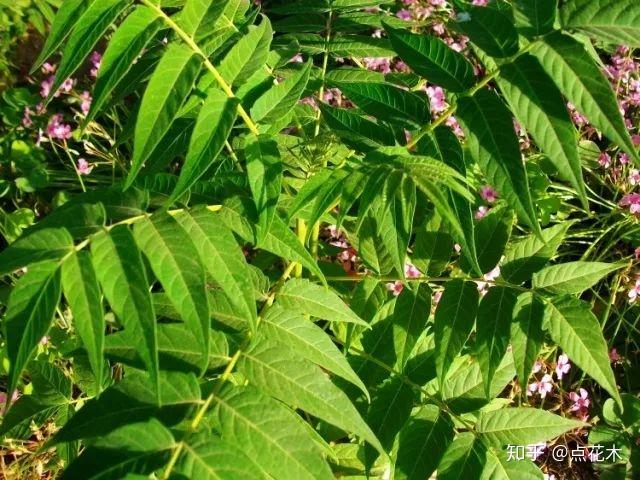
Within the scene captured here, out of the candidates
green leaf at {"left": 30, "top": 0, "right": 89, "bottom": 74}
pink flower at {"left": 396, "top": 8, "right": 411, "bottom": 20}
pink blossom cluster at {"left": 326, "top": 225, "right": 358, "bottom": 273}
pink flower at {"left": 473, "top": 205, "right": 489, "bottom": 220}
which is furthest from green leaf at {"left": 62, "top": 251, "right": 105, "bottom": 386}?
pink flower at {"left": 396, "top": 8, "right": 411, "bottom": 20}

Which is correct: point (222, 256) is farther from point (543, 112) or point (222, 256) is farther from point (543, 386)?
point (543, 386)

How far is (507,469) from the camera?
1800mm

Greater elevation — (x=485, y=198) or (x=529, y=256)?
(x=529, y=256)

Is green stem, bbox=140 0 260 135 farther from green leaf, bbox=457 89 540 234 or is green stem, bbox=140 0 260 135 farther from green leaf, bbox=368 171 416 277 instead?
green leaf, bbox=457 89 540 234

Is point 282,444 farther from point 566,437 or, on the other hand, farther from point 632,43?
point 566,437

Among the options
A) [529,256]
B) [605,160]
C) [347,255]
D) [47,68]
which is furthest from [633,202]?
[47,68]

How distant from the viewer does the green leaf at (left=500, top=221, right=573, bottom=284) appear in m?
1.84

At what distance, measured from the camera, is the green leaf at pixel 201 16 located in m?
1.46

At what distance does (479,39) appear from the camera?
1.42 metres

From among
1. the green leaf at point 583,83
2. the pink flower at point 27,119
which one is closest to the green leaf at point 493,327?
the green leaf at point 583,83

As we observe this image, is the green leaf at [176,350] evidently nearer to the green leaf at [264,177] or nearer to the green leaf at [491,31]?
the green leaf at [264,177]

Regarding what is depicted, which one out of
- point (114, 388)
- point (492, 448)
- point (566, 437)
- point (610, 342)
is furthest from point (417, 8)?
point (114, 388)

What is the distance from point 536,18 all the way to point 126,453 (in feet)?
3.82

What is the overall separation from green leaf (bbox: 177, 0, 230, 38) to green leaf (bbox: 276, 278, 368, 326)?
64 cm
